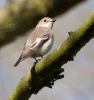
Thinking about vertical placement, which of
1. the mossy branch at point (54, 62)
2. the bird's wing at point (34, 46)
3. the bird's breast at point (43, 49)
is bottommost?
the mossy branch at point (54, 62)

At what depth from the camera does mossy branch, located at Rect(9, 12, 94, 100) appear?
2514 mm

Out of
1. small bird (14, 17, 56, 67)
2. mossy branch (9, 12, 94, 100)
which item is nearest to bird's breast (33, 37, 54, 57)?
small bird (14, 17, 56, 67)

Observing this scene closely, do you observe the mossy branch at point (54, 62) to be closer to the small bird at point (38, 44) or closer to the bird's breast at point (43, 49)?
the small bird at point (38, 44)

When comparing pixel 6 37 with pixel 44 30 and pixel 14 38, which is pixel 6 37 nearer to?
pixel 14 38

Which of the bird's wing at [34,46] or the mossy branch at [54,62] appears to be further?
the bird's wing at [34,46]

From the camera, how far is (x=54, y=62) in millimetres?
2641

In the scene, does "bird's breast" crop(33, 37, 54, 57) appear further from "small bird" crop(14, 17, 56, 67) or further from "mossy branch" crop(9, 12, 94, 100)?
"mossy branch" crop(9, 12, 94, 100)

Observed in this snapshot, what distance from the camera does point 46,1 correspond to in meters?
3.45

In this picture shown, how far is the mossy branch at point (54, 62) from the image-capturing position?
2.51m

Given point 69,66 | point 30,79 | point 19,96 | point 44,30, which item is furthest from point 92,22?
point 69,66

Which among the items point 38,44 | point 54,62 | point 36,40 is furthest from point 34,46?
point 54,62

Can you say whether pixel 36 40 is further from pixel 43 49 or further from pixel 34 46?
pixel 43 49

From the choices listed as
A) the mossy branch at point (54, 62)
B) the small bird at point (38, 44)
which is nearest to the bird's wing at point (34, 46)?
the small bird at point (38, 44)

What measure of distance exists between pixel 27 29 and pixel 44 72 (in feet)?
2.32
